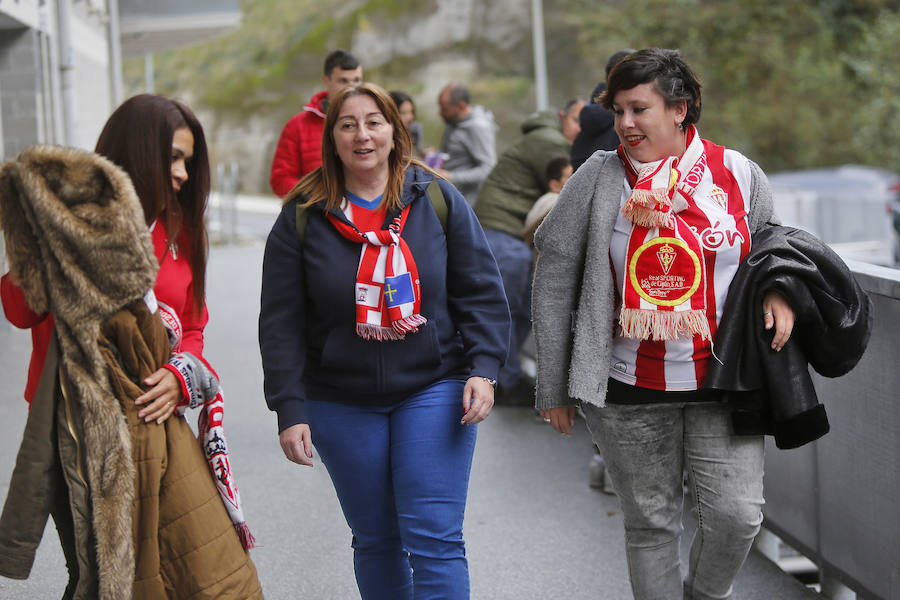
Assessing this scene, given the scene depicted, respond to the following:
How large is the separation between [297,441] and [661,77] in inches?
60.1

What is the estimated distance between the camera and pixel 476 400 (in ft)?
11.4

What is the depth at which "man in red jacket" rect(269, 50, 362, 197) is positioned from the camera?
6848 millimetres

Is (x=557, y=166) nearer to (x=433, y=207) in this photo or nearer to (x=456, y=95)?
(x=456, y=95)

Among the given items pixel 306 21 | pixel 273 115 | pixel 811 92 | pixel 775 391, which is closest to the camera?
pixel 775 391

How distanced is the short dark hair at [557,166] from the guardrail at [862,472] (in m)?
2.75

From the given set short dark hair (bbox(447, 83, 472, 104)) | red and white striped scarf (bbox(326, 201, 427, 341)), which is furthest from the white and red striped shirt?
short dark hair (bbox(447, 83, 472, 104))

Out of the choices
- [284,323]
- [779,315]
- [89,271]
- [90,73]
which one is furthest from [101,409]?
[90,73]

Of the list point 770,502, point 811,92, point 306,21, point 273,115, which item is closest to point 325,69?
point 770,502

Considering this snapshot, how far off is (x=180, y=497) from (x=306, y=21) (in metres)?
44.4

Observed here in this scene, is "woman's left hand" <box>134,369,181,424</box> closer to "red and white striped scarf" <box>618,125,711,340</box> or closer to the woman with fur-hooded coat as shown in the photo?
the woman with fur-hooded coat

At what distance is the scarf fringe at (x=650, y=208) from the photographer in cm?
332

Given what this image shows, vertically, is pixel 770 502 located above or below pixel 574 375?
below

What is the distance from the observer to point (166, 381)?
3.15 metres

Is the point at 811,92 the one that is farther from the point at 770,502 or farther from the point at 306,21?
the point at 770,502
